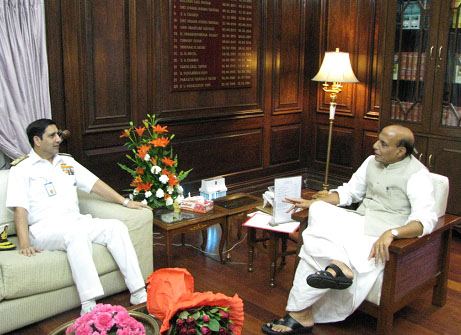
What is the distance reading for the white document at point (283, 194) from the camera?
10.3 feet

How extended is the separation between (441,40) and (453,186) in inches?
42.2

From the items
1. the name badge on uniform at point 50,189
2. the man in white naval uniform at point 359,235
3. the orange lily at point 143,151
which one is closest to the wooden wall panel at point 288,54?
the orange lily at point 143,151

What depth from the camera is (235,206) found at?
364cm

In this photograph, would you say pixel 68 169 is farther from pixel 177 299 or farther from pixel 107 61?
pixel 177 299

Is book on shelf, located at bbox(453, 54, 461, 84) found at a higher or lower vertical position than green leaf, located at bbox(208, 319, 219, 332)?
higher

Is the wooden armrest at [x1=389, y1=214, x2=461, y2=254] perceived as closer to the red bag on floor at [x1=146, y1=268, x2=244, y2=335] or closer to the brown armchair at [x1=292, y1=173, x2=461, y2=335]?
the brown armchair at [x1=292, y1=173, x2=461, y2=335]

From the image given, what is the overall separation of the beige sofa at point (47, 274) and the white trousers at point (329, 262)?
3.08 ft

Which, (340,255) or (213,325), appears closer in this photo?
(213,325)

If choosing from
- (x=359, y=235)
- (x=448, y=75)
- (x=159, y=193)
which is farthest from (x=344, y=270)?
(x=448, y=75)

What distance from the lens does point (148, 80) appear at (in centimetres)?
423

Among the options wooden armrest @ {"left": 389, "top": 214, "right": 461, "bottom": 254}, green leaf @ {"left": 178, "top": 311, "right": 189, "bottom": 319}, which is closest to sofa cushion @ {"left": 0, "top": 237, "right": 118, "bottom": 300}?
green leaf @ {"left": 178, "top": 311, "right": 189, "bottom": 319}

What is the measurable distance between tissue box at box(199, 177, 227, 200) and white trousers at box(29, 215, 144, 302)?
97cm

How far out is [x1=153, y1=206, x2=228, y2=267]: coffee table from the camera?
10.7 feet

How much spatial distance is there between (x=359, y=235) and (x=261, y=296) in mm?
730
